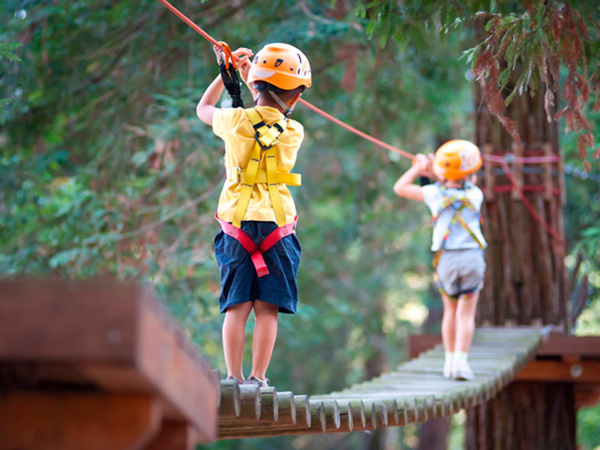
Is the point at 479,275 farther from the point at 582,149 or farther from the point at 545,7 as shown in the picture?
the point at 545,7

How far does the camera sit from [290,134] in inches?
138

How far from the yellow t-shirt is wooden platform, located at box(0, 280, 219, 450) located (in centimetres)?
140

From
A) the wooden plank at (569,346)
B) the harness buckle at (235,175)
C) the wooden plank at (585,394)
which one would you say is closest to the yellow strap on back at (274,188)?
the harness buckle at (235,175)

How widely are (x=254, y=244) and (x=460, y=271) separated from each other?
227 centimetres

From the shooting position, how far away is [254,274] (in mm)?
→ 3340

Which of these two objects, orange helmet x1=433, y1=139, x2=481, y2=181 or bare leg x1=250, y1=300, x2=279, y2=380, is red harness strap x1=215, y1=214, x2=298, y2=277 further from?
orange helmet x1=433, y1=139, x2=481, y2=181

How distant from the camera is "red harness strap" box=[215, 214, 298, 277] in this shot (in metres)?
3.29

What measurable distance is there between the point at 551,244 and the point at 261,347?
13.8ft

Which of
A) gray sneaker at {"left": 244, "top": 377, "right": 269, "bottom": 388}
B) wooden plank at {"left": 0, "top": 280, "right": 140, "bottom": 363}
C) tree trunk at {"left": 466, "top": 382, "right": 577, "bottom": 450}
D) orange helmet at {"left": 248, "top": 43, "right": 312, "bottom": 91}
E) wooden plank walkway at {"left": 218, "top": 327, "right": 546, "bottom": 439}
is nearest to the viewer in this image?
wooden plank at {"left": 0, "top": 280, "right": 140, "bottom": 363}

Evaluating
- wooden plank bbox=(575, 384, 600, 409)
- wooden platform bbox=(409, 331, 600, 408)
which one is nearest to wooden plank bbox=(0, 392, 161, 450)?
wooden platform bbox=(409, 331, 600, 408)

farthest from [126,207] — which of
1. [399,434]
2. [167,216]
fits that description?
[399,434]

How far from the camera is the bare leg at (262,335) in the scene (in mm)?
3312

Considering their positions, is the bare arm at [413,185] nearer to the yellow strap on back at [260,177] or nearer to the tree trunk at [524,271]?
the tree trunk at [524,271]

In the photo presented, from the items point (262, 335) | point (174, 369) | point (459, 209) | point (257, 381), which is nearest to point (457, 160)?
point (459, 209)
